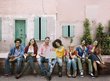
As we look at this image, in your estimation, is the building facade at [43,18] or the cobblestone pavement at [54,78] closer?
the cobblestone pavement at [54,78]

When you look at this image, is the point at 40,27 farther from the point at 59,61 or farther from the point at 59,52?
the point at 59,61

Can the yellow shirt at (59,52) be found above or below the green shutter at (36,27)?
below

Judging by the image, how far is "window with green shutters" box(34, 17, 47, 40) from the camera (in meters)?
20.7

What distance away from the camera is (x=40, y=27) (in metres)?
20.7

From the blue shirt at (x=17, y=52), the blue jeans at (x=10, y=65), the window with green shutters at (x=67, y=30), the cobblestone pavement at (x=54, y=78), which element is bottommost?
the cobblestone pavement at (x=54, y=78)

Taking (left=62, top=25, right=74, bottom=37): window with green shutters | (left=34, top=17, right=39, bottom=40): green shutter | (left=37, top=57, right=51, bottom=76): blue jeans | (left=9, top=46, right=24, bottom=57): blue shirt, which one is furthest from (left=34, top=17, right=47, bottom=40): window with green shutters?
(left=37, top=57, right=51, bottom=76): blue jeans

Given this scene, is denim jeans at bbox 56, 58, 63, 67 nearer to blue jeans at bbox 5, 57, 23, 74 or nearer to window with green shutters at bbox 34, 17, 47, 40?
blue jeans at bbox 5, 57, 23, 74

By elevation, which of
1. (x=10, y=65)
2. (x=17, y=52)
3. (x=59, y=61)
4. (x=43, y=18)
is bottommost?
(x=10, y=65)

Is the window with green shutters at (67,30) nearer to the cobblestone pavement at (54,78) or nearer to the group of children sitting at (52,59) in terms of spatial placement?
the group of children sitting at (52,59)

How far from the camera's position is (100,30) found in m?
20.8

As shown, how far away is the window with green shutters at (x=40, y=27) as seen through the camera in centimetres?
2072

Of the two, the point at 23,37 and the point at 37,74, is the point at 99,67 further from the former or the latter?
the point at 23,37

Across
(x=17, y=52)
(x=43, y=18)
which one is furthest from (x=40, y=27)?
(x=17, y=52)

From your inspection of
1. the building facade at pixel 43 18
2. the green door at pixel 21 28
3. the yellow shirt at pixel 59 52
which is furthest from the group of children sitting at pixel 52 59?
the green door at pixel 21 28
